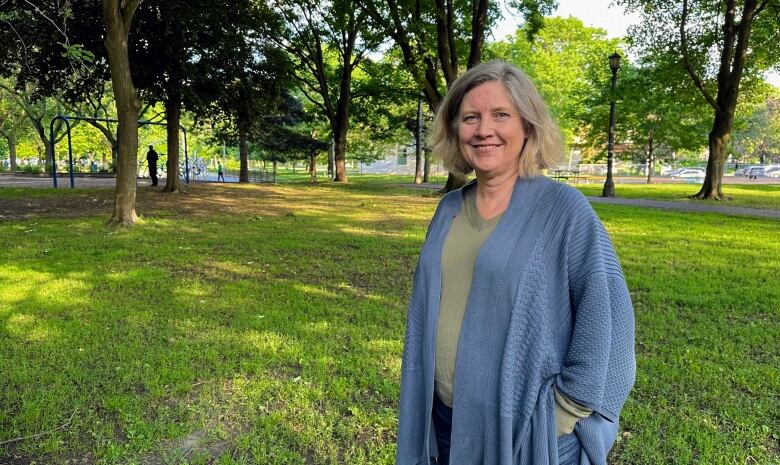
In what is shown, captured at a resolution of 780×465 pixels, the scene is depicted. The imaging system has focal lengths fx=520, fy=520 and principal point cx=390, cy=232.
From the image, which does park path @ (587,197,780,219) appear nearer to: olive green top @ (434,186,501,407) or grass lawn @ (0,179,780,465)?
grass lawn @ (0,179,780,465)

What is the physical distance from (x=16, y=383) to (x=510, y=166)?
3968 millimetres

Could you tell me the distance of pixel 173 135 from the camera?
20.1m

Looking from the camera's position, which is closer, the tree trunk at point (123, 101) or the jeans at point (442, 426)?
the jeans at point (442, 426)

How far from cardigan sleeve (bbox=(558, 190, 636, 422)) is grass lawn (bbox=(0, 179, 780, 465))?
5.99ft

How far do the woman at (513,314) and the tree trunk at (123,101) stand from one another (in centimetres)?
1070

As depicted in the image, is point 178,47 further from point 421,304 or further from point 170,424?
point 421,304

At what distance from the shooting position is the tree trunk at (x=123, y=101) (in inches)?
402

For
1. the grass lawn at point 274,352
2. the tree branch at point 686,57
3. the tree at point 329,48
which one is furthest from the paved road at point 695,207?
the tree at point 329,48

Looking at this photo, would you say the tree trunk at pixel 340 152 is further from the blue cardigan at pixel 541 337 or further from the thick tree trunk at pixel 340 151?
the blue cardigan at pixel 541 337

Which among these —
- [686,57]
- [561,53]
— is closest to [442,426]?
[686,57]

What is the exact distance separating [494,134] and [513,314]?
58 centimetres

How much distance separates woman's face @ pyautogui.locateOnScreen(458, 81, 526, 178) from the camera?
1.66m

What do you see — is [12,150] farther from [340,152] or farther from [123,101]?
[123,101]

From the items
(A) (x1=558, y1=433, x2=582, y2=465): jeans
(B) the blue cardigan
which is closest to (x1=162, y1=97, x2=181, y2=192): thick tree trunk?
(B) the blue cardigan
